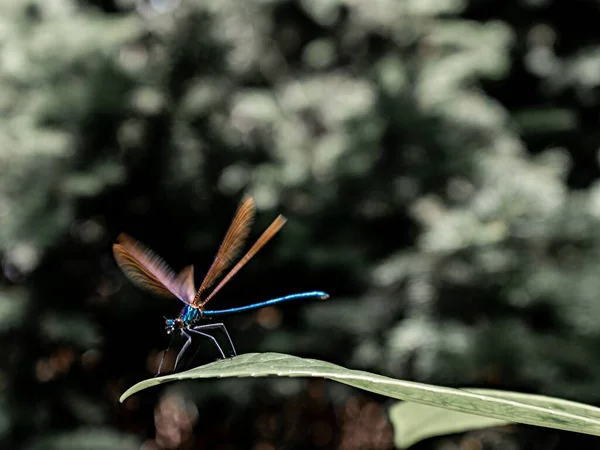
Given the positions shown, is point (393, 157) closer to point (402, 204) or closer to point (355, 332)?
point (402, 204)

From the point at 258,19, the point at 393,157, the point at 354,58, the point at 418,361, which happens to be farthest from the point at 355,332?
the point at 258,19

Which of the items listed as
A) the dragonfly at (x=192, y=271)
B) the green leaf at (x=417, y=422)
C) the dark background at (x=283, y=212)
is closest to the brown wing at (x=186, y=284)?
the dragonfly at (x=192, y=271)

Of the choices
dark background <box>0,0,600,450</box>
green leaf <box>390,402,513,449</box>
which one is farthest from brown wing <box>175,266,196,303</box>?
dark background <box>0,0,600,450</box>

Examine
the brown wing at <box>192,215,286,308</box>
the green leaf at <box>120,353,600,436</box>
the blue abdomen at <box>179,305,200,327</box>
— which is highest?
the green leaf at <box>120,353,600,436</box>

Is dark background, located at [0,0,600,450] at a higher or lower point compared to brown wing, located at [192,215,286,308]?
lower

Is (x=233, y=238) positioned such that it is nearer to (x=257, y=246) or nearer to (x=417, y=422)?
(x=257, y=246)

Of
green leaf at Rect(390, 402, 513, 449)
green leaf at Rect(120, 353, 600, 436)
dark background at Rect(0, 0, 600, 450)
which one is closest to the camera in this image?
green leaf at Rect(120, 353, 600, 436)

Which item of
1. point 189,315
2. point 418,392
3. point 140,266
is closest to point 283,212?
point 189,315

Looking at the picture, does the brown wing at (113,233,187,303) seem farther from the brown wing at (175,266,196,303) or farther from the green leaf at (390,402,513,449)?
the green leaf at (390,402,513,449)
